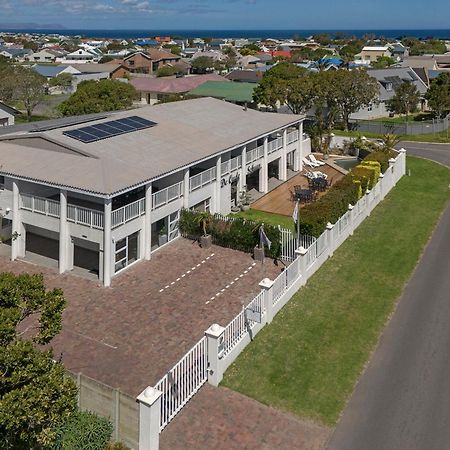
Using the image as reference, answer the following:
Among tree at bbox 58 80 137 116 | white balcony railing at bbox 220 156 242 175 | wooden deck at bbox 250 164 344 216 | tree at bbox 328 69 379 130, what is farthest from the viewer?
tree at bbox 58 80 137 116

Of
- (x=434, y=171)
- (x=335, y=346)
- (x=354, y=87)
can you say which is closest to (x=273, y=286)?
(x=335, y=346)

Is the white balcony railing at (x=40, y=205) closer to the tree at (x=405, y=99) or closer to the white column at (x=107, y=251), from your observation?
the white column at (x=107, y=251)

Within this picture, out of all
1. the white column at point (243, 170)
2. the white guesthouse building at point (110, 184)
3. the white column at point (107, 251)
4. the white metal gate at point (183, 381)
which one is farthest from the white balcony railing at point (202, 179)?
the white metal gate at point (183, 381)

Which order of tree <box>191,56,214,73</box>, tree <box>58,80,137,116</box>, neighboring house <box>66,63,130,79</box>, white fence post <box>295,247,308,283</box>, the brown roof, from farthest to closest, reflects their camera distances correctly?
tree <box>191,56,214,73</box> → neighboring house <box>66,63,130,79</box> → the brown roof → tree <box>58,80,137,116</box> → white fence post <box>295,247,308,283</box>

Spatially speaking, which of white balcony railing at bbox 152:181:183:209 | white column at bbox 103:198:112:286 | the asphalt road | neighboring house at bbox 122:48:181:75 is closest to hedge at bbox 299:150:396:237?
the asphalt road

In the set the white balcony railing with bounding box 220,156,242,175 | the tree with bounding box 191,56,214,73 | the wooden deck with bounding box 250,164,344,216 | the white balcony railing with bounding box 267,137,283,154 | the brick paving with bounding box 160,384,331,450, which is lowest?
the brick paving with bounding box 160,384,331,450

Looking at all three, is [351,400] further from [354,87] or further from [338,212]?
[354,87]

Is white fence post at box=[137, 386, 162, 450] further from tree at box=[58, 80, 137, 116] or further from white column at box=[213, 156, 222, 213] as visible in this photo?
tree at box=[58, 80, 137, 116]
